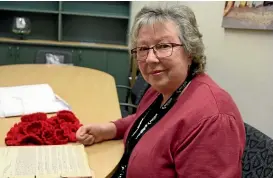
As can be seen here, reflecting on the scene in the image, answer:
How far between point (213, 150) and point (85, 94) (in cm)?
129

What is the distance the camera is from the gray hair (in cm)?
110

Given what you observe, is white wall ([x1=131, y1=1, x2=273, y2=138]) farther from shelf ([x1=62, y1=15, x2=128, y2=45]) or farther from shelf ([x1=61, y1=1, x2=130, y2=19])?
shelf ([x1=62, y1=15, x2=128, y2=45])

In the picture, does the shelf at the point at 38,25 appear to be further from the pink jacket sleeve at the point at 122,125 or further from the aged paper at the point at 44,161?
the aged paper at the point at 44,161

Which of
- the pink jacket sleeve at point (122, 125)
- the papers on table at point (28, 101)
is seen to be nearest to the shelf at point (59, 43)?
the papers on table at point (28, 101)

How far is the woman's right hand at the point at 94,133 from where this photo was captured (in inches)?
51.9

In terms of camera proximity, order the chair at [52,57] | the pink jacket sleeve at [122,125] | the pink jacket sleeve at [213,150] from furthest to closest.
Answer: the chair at [52,57] < the pink jacket sleeve at [122,125] < the pink jacket sleeve at [213,150]

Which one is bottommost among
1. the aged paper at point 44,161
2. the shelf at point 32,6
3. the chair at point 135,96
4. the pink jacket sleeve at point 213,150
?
the chair at point 135,96

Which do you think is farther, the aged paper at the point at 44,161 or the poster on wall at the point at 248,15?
the poster on wall at the point at 248,15

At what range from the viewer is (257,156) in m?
1.14

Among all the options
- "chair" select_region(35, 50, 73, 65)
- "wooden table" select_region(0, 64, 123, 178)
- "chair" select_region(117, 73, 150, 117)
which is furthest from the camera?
"chair" select_region(35, 50, 73, 65)

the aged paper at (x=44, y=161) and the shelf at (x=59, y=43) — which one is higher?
the shelf at (x=59, y=43)

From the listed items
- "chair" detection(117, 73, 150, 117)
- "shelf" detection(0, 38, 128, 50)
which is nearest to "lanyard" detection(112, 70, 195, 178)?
"chair" detection(117, 73, 150, 117)

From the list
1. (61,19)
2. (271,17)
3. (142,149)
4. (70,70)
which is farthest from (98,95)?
(61,19)

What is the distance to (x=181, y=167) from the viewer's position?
971 millimetres
